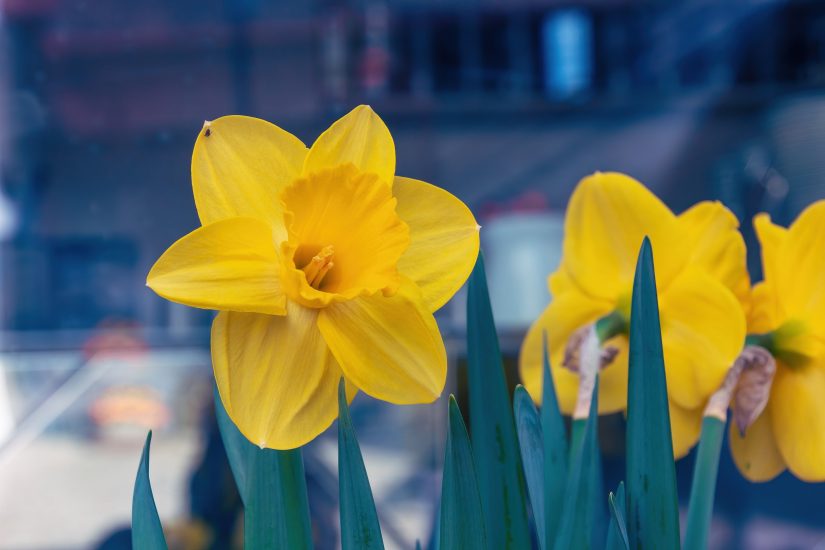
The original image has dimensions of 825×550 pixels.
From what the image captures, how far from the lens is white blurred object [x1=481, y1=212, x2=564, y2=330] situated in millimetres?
1260

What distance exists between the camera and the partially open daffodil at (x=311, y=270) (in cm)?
21

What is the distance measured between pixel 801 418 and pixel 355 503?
161mm

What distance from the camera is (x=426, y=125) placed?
6.87 feet

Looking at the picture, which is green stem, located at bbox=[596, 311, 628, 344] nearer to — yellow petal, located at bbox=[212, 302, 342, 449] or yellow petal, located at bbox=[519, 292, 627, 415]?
yellow petal, located at bbox=[519, 292, 627, 415]

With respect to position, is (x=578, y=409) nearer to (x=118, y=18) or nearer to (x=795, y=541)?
(x=795, y=541)

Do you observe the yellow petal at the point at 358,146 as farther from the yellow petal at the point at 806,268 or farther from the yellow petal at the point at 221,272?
the yellow petal at the point at 806,268

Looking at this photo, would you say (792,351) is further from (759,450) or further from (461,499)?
(461,499)

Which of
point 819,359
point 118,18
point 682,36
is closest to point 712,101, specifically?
point 682,36

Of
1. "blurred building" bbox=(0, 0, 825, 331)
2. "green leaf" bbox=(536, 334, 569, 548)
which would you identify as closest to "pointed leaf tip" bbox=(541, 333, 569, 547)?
"green leaf" bbox=(536, 334, 569, 548)

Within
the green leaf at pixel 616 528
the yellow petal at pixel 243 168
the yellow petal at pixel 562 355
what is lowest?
the green leaf at pixel 616 528

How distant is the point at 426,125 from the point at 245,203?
6.22 ft

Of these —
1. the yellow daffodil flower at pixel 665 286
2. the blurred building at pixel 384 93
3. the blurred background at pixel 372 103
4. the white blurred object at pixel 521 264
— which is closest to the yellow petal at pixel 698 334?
the yellow daffodil flower at pixel 665 286

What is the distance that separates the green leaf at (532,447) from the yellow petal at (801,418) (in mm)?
91

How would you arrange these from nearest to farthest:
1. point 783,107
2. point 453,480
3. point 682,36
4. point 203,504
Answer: point 453,480, point 203,504, point 783,107, point 682,36
